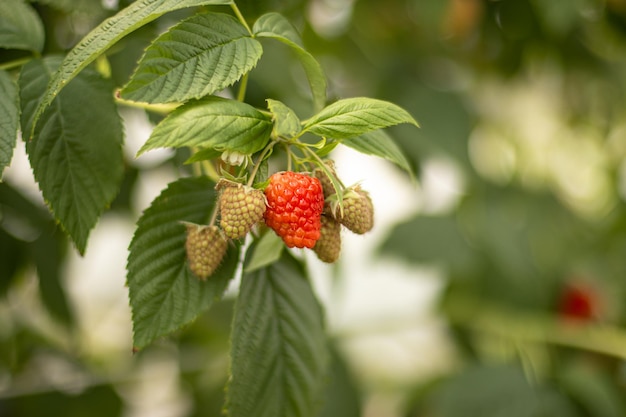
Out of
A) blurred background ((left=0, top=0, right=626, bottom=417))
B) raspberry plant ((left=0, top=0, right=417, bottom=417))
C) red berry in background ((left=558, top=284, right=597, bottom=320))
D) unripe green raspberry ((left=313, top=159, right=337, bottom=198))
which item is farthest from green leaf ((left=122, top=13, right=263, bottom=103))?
red berry in background ((left=558, top=284, right=597, bottom=320))

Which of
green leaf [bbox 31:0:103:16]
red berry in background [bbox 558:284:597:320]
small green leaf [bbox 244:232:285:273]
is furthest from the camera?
red berry in background [bbox 558:284:597:320]

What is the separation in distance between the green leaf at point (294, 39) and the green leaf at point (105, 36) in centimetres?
5

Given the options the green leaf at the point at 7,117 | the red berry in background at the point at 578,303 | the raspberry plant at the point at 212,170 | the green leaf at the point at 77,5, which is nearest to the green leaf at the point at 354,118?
the raspberry plant at the point at 212,170

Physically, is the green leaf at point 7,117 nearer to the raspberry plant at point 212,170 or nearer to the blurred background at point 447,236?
the raspberry plant at point 212,170

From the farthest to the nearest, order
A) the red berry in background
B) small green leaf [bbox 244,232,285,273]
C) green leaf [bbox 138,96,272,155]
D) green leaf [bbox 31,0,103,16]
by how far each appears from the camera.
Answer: the red berry in background < green leaf [bbox 31,0,103,16] < small green leaf [bbox 244,232,285,273] < green leaf [bbox 138,96,272,155]

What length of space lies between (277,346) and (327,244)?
5.5 inches

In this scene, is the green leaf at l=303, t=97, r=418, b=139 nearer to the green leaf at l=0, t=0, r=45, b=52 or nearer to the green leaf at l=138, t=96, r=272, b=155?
the green leaf at l=138, t=96, r=272, b=155

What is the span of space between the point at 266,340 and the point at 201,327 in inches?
29.6

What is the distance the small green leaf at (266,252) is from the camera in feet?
1.81

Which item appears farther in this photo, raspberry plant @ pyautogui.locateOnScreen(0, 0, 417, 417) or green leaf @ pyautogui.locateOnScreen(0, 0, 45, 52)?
green leaf @ pyautogui.locateOnScreen(0, 0, 45, 52)

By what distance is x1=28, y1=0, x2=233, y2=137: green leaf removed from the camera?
44cm

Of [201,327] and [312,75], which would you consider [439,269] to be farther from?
[312,75]

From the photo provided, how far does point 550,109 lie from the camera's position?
1.68 m

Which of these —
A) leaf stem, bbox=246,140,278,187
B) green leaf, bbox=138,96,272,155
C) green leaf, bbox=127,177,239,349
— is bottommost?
green leaf, bbox=127,177,239,349
